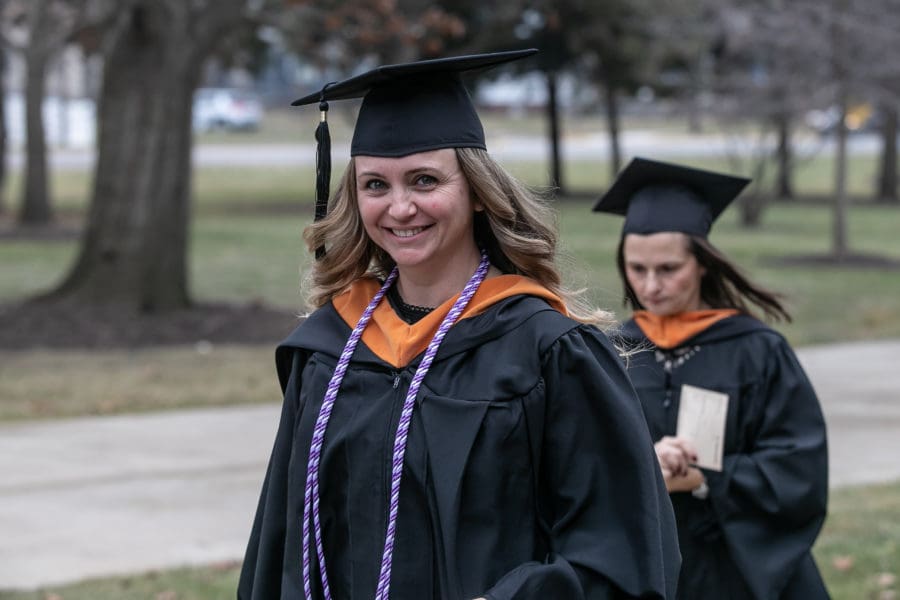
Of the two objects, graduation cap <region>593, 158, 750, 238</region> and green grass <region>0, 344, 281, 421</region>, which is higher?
graduation cap <region>593, 158, 750, 238</region>

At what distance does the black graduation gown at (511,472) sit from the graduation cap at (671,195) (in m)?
1.66

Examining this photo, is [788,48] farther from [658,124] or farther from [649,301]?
[658,124]

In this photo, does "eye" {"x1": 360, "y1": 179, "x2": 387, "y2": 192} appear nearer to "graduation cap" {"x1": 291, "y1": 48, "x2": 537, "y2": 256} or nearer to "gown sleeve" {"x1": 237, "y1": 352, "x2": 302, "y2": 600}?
"graduation cap" {"x1": 291, "y1": 48, "x2": 537, "y2": 256}

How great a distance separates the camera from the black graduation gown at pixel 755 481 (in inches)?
154

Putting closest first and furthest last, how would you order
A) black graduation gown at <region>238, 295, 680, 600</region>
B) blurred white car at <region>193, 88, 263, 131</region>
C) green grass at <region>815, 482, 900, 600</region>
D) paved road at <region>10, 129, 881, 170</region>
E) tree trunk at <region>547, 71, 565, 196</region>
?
1. black graduation gown at <region>238, 295, 680, 600</region>
2. green grass at <region>815, 482, 900, 600</region>
3. tree trunk at <region>547, 71, 565, 196</region>
4. paved road at <region>10, 129, 881, 170</region>
5. blurred white car at <region>193, 88, 263, 131</region>

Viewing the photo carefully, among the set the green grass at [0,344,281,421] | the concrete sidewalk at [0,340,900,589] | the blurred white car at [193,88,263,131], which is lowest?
the concrete sidewalk at [0,340,900,589]

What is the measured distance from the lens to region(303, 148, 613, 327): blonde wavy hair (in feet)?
8.84

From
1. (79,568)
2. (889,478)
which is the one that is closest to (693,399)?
(79,568)

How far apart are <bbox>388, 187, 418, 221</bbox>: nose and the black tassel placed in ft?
1.04

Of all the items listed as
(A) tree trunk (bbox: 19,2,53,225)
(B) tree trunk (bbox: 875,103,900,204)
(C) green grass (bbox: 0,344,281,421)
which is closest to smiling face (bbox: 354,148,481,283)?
(C) green grass (bbox: 0,344,281,421)

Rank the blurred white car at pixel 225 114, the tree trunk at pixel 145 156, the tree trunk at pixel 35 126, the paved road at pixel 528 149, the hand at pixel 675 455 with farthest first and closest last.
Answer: the blurred white car at pixel 225 114 < the paved road at pixel 528 149 < the tree trunk at pixel 35 126 < the tree trunk at pixel 145 156 < the hand at pixel 675 455

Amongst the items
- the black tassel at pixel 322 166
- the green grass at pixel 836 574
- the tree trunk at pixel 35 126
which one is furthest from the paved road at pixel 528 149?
the black tassel at pixel 322 166

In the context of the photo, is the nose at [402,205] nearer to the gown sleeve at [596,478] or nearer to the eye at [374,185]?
the eye at [374,185]

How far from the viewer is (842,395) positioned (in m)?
9.90
